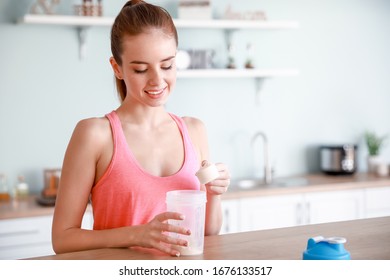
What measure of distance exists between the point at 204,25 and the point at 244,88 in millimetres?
546

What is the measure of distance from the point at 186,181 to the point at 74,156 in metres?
0.29

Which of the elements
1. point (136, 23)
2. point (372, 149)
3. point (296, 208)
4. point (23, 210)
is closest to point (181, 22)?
point (296, 208)

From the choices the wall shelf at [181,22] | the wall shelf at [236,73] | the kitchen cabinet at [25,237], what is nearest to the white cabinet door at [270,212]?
the wall shelf at [236,73]

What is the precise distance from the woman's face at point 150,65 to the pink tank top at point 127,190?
0.15m

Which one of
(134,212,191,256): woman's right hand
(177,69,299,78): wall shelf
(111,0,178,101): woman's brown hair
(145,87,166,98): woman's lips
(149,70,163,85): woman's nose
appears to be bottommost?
(134,212,191,256): woman's right hand

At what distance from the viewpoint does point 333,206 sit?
348cm

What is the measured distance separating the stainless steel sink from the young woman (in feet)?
6.23

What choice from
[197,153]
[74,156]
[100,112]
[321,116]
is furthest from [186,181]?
[321,116]

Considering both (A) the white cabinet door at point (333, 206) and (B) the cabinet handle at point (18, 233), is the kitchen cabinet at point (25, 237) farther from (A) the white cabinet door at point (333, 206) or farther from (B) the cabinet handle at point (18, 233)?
(A) the white cabinet door at point (333, 206)

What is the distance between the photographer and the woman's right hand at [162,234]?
1202mm

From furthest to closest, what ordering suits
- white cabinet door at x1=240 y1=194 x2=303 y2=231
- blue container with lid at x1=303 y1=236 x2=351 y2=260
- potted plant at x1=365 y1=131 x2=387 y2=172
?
potted plant at x1=365 y1=131 x2=387 y2=172, white cabinet door at x1=240 y1=194 x2=303 y2=231, blue container with lid at x1=303 y1=236 x2=351 y2=260

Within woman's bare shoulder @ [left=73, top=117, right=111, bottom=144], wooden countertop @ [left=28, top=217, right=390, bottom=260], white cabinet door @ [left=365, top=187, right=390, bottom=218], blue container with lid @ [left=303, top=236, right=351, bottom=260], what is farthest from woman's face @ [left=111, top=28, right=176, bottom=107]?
white cabinet door @ [left=365, top=187, right=390, bottom=218]

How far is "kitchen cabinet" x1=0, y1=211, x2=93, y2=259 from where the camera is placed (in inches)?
111

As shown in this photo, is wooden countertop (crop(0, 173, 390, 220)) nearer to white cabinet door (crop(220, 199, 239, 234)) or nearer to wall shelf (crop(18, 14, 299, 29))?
white cabinet door (crop(220, 199, 239, 234))
